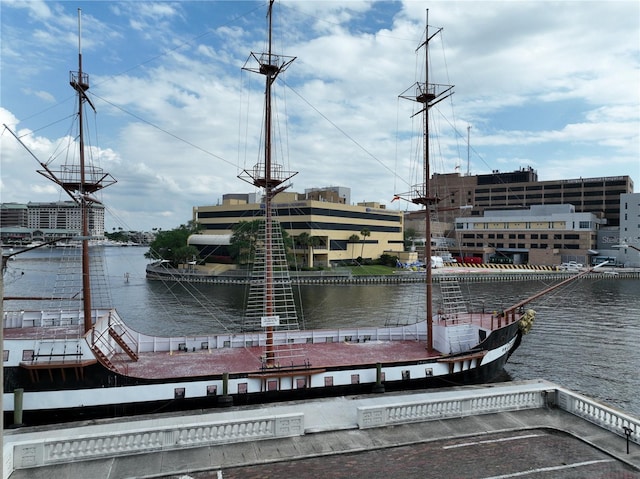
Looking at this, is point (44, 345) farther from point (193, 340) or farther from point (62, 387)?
point (193, 340)

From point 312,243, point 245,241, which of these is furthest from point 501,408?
point 312,243

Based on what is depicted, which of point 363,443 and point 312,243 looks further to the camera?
point 312,243

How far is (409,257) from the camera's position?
10488 cm

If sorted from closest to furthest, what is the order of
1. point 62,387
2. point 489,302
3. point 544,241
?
point 62,387 < point 489,302 < point 544,241

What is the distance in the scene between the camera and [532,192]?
144 meters

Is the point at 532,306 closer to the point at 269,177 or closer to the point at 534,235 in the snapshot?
the point at 269,177

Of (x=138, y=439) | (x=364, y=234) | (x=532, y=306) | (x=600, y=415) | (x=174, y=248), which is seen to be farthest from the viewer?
(x=364, y=234)

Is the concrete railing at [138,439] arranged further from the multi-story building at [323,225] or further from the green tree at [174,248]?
the green tree at [174,248]

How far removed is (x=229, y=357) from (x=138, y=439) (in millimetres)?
10276

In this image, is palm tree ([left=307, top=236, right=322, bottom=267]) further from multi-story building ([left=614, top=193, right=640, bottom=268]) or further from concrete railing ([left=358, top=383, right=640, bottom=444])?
concrete railing ([left=358, top=383, right=640, bottom=444])

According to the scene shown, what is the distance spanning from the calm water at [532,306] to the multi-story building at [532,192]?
55.2m

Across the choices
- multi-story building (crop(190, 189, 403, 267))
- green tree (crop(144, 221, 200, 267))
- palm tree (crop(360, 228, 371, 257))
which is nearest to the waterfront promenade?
multi-story building (crop(190, 189, 403, 267))

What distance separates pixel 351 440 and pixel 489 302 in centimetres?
5130

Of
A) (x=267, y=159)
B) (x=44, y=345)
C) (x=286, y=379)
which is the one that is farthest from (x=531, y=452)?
(x=44, y=345)
